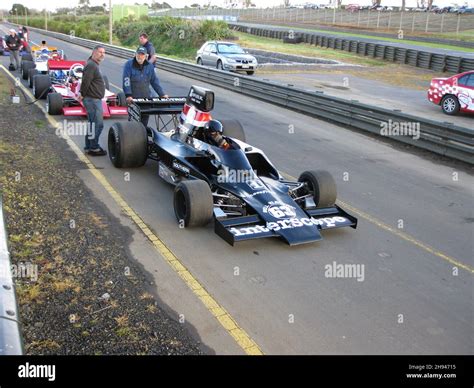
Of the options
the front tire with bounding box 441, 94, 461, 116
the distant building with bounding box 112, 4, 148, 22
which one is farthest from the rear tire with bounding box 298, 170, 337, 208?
the distant building with bounding box 112, 4, 148, 22

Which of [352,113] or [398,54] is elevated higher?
[398,54]

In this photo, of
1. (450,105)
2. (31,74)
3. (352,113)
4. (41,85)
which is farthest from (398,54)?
(41,85)

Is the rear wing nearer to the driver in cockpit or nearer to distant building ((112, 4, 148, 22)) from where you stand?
the driver in cockpit

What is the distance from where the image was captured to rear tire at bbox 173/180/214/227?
657 cm

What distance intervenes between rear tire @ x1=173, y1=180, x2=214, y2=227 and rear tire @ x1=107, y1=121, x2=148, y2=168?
2475 mm

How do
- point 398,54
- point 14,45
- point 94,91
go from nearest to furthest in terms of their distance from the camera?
1. point 94,91
2. point 14,45
3. point 398,54

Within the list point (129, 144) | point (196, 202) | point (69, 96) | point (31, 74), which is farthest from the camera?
point (31, 74)

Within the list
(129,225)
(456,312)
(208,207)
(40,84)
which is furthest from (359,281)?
(40,84)

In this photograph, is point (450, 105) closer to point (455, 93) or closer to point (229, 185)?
point (455, 93)

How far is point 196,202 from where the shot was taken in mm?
6570

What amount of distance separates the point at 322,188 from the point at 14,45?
18873mm

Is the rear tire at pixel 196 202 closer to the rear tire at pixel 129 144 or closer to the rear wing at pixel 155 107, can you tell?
the rear tire at pixel 129 144

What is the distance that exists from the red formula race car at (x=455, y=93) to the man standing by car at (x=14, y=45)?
16255 mm

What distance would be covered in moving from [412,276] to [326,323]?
1546 mm
